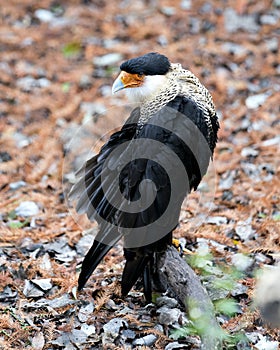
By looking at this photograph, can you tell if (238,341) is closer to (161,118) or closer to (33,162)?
(161,118)

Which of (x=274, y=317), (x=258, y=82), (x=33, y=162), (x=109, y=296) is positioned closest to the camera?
(x=274, y=317)

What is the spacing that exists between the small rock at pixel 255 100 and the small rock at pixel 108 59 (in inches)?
79.0

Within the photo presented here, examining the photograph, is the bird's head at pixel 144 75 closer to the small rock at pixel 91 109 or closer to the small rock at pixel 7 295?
the small rock at pixel 7 295

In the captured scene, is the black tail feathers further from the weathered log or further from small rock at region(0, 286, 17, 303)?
small rock at region(0, 286, 17, 303)

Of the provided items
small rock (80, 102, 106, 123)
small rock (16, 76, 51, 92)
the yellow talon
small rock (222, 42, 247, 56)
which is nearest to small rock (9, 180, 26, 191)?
small rock (80, 102, 106, 123)

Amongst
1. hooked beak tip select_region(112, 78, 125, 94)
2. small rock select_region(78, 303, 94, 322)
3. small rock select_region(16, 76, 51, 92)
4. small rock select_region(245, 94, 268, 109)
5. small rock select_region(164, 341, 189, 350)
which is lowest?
small rock select_region(16, 76, 51, 92)

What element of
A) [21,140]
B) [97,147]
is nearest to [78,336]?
[97,147]

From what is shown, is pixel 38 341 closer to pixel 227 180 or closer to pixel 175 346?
pixel 175 346

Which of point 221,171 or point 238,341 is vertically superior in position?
point 238,341

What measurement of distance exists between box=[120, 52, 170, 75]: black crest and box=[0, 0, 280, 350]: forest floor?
1496 mm

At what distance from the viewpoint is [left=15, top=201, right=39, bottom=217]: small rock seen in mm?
5910

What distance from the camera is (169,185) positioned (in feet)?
13.8

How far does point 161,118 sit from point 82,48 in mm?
4922

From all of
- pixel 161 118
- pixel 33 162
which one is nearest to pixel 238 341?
pixel 161 118
